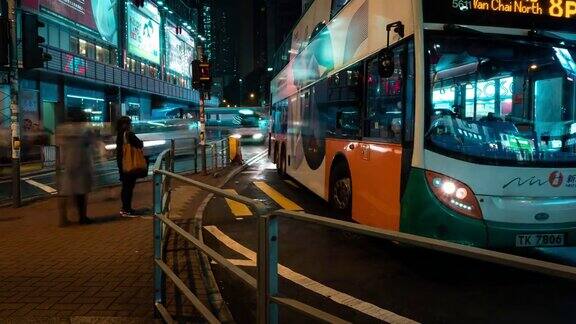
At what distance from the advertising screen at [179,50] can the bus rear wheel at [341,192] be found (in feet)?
175

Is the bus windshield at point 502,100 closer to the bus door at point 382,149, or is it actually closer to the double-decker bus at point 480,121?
the double-decker bus at point 480,121

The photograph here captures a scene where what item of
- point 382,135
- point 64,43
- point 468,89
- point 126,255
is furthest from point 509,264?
point 64,43

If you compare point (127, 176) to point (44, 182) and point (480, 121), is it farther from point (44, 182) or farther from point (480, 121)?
point (44, 182)

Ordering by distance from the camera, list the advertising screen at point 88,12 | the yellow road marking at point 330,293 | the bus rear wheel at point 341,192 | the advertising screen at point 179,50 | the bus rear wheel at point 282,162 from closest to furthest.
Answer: the yellow road marking at point 330,293
the bus rear wheel at point 341,192
the bus rear wheel at point 282,162
the advertising screen at point 88,12
the advertising screen at point 179,50

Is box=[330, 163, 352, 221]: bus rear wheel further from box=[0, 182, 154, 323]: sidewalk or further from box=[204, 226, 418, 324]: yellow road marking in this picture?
box=[0, 182, 154, 323]: sidewalk

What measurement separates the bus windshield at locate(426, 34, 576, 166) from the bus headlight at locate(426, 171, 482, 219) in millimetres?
282

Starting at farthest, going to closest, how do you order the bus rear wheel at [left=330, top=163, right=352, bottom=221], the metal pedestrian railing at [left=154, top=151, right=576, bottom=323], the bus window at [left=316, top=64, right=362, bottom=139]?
1. the bus rear wheel at [left=330, top=163, right=352, bottom=221]
2. the bus window at [left=316, top=64, right=362, bottom=139]
3. the metal pedestrian railing at [left=154, top=151, right=576, bottom=323]

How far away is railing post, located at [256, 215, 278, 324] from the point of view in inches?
108

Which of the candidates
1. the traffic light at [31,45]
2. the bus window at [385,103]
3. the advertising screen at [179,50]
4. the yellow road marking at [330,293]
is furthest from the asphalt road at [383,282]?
the advertising screen at [179,50]

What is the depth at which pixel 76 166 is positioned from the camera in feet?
27.1

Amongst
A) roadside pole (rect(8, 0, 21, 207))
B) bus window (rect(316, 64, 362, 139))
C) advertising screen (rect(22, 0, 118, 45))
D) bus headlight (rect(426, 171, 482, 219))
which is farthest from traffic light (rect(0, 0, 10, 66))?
advertising screen (rect(22, 0, 118, 45))

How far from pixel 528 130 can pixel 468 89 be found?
2.57ft

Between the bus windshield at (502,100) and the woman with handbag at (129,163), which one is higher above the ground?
the bus windshield at (502,100)

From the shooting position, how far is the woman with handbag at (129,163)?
29.9 ft
